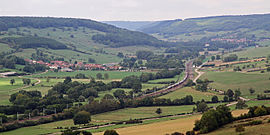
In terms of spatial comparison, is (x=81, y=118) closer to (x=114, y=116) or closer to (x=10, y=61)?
(x=114, y=116)

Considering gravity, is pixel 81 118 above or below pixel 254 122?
below

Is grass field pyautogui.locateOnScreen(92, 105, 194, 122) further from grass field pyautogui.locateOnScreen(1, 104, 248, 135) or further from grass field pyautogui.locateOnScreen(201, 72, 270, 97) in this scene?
grass field pyautogui.locateOnScreen(201, 72, 270, 97)

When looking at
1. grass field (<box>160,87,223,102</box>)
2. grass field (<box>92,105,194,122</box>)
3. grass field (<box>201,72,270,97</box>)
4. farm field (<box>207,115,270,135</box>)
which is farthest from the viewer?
grass field (<box>201,72,270,97</box>)

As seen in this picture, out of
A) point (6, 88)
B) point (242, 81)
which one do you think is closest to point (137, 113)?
point (242, 81)

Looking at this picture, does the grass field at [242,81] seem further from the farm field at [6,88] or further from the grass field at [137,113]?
the farm field at [6,88]

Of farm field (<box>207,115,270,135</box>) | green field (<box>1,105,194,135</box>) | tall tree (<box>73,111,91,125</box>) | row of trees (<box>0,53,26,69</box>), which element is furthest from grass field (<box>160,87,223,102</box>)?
row of trees (<box>0,53,26,69</box>)
